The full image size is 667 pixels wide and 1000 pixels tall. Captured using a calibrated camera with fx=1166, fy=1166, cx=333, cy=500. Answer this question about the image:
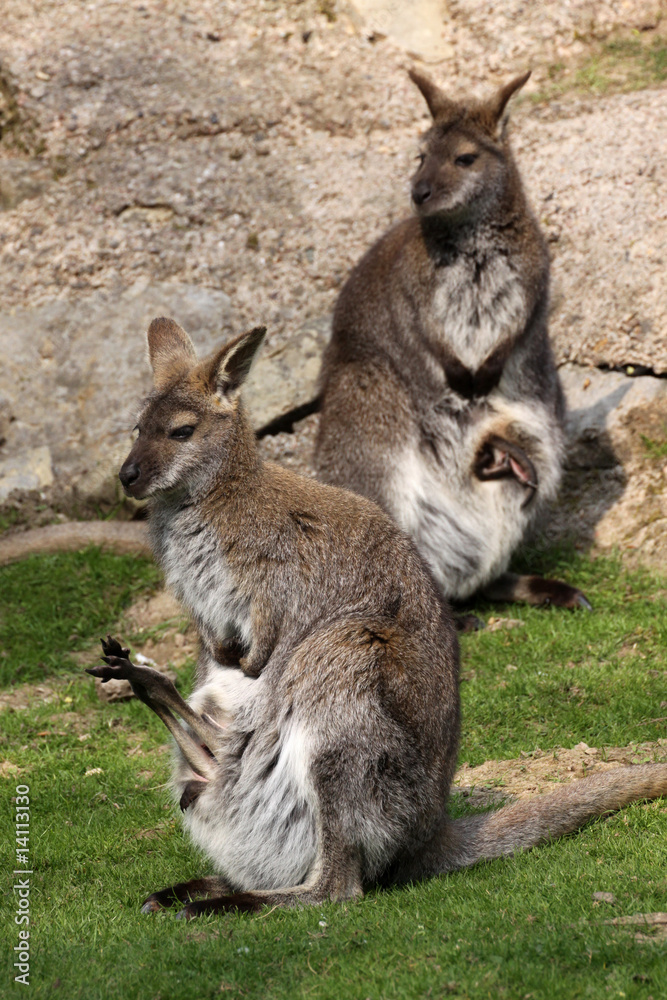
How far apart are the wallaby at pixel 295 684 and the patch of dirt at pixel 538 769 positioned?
0.50 metres

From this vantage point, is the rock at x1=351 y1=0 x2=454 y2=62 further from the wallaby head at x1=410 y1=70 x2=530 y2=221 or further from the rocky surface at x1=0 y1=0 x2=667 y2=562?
the wallaby head at x1=410 y1=70 x2=530 y2=221

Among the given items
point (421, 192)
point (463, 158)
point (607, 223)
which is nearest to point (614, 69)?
point (607, 223)

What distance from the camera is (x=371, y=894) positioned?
436 centimetres

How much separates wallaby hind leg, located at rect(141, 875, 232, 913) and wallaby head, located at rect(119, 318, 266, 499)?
1.54m

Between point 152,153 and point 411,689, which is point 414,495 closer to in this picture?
point 411,689

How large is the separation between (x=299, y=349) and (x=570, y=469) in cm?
235

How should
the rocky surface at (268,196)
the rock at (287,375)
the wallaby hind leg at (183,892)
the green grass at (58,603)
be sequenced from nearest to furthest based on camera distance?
the wallaby hind leg at (183,892) → the green grass at (58,603) → the rocky surface at (268,196) → the rock at (287,375)

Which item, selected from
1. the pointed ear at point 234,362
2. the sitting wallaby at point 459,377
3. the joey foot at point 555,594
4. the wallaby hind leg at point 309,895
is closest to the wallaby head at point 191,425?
the pointed ear at point 234,362

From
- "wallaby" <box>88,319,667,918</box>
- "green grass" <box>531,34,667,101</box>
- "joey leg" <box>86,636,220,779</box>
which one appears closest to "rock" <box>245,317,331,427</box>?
"green grass" <box>531,34,667,101</box>

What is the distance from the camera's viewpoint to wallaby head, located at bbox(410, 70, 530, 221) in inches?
293

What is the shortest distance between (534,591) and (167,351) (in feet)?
12.3

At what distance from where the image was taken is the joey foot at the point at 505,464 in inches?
309

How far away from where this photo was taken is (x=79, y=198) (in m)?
10.2

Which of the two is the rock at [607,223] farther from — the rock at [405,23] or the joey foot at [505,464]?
the rock at [405,23]
